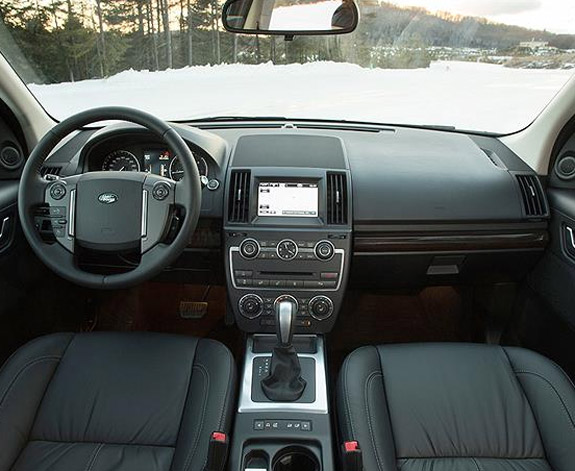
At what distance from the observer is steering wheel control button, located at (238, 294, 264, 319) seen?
211 centimetres

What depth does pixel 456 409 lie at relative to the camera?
171 centimetres

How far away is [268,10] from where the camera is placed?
6.82 ft

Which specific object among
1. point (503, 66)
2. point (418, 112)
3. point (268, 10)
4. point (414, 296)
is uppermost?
point (268, 10)

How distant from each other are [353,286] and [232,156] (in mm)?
814

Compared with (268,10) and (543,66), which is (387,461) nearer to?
(268,10)

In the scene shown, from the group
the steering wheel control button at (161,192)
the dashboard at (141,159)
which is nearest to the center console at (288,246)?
the dashboard at (141,159)

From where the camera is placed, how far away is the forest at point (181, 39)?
7.77 ft

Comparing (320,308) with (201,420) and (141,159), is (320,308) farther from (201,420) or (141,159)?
(141,159)

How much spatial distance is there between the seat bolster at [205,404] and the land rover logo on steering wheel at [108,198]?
1.85ft

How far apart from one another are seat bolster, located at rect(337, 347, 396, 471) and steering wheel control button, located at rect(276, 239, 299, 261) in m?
0.42

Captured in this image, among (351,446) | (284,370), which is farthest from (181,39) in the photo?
(351,446)

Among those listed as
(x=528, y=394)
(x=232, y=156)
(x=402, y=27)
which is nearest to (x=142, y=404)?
(x=232, y=156)

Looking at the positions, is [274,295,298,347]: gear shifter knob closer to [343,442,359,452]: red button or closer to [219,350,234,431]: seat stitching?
[219,350,234,431]: seat stitching

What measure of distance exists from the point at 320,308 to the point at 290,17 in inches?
43.6
